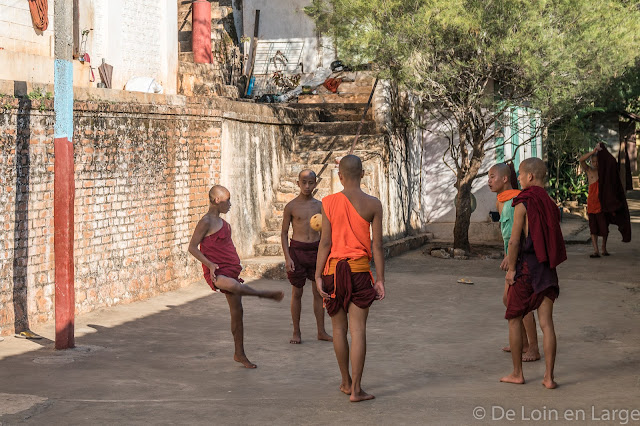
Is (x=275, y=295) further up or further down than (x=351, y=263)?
further down

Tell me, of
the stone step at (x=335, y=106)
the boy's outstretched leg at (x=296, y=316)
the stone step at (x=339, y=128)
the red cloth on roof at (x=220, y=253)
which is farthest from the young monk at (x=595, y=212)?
the red cloth on roof at (x=220, y=253)

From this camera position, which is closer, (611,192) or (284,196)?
(284,196)

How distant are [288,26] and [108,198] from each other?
35.3ft

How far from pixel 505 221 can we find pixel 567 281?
208 inches

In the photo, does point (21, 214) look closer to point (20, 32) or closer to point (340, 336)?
point (340, 336)

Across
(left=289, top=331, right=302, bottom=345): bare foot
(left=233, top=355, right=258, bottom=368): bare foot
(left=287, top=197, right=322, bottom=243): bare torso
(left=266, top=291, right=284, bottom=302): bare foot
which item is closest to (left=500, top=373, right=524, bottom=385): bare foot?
(left=266, top=291, right=284, bottom=302): bare foot

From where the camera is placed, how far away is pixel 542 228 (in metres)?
6.71

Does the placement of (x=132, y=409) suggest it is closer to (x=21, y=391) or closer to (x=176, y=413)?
(x=176, y=413)

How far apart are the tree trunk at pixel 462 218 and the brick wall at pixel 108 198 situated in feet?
14.7

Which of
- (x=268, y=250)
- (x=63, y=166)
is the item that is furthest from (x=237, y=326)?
(x=268, y=250)

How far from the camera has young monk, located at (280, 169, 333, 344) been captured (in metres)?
8.65

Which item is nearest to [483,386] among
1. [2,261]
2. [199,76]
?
[2,261]

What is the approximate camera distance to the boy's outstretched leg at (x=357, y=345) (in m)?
6.34

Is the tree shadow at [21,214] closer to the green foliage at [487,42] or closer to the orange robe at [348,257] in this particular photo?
the orange robe at [348,257]
